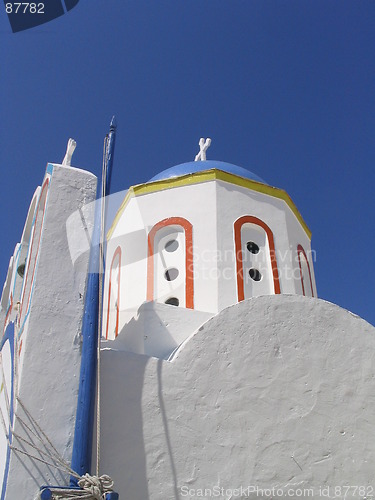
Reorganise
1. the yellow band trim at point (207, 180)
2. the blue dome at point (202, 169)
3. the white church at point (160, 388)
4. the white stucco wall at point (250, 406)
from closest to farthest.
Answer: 1. the white church at point (160, 388)
2. the white stucco wall at point (250, 406)
3. the yellow band trim at point (207, 180)
4. the blue dome at point (202, 169)

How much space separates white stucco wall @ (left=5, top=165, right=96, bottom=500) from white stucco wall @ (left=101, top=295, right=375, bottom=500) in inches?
15.3

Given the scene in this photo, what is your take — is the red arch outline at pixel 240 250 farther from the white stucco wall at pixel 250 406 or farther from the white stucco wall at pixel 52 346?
the white stucco wall at pixel 52 346

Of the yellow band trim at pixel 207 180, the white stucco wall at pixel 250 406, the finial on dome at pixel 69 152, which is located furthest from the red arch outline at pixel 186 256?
the finial on dome at pixel 69 152

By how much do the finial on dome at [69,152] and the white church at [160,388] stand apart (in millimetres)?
14

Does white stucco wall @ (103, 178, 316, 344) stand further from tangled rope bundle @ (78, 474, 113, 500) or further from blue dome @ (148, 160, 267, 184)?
tangled rope bundle @ (78, 474, 113, 500)

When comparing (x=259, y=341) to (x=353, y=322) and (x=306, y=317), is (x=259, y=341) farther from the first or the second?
(x=353, y=322)

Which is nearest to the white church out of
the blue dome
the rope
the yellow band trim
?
the rope

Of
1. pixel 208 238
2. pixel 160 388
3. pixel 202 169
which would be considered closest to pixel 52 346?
pixel 160 388

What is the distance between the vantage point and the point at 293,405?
181 inches

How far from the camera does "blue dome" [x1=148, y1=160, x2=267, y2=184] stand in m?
8.30

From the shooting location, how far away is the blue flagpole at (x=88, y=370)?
3.34 metres

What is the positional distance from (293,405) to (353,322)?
1.21 meters

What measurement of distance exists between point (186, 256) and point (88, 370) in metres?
3.84

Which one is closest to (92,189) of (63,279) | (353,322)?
(63,279)
